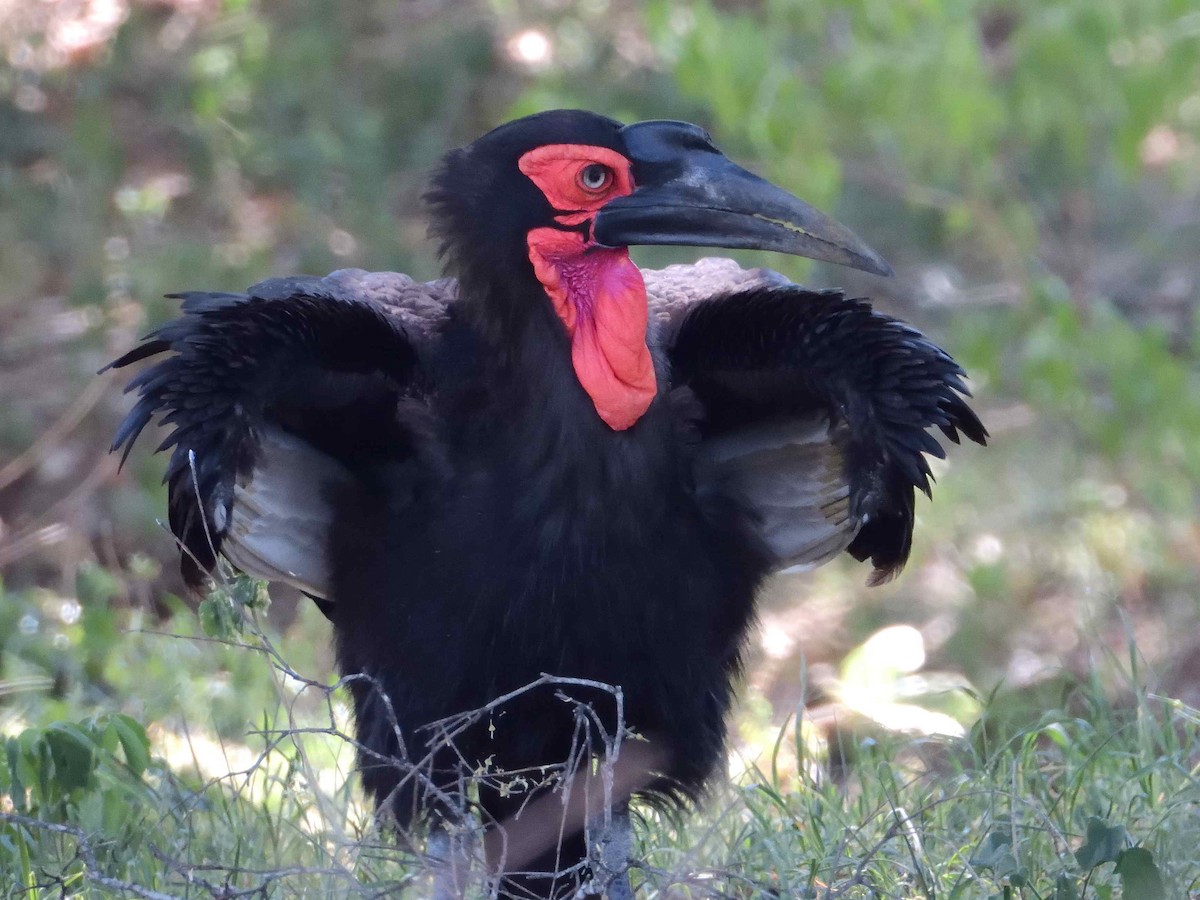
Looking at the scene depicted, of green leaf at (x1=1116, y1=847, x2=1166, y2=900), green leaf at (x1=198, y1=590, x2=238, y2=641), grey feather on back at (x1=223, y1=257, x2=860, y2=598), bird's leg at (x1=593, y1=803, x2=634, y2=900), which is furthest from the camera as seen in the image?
grey feather on back at (x1=223, y1=257, x2=860, y2=598)

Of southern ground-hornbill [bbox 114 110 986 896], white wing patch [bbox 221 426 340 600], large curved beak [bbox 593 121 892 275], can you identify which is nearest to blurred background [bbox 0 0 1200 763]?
white wing patch [bbox 221 426 340 600]

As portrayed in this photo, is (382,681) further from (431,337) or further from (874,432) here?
(874,432)

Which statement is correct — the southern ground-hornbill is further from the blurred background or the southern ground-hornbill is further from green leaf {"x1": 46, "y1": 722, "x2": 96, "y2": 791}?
the blurred background

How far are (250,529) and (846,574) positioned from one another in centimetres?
459

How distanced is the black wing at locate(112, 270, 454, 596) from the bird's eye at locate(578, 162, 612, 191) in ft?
1.48

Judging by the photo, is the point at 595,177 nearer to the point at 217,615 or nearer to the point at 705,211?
the point at 705,211

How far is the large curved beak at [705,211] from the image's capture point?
10.1 feet

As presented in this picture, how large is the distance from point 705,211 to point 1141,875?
1.37 m

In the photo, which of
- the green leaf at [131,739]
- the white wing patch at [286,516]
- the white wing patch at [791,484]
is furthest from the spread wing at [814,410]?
the green leaf at [131,739]

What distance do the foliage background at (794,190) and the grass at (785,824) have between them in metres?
1.86

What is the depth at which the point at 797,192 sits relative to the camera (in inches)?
223

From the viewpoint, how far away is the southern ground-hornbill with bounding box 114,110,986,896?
121 inches

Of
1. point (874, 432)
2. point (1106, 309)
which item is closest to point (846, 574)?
point (1106, 309)

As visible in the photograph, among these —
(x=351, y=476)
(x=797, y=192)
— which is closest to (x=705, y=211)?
(x=351, y=476)
